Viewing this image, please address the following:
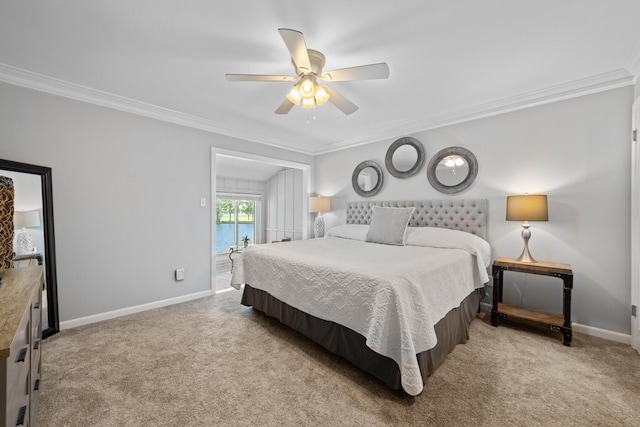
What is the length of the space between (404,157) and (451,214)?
107 cm

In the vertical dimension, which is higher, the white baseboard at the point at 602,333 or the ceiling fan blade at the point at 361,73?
the ceiling fan blade at the point at 361,73

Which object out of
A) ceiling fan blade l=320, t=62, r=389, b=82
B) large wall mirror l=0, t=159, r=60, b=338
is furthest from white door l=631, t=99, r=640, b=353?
large wall mirror l=0, t=159, r=60, b=338

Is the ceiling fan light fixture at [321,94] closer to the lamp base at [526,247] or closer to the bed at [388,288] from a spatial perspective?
the bed at [388,288]

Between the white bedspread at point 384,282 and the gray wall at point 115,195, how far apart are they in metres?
1.05

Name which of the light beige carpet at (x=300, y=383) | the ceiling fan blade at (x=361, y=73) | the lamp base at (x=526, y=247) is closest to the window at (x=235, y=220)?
the light beige carpet at (x=300, y=383)

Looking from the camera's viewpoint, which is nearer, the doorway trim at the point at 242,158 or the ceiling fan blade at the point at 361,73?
the ceiling fan blade at the point at 361,73

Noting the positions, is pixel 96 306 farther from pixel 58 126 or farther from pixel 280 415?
pixel 280 415

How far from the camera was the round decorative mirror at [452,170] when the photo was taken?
3.20 m

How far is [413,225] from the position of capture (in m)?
3.66

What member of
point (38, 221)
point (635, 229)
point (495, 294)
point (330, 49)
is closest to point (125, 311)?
point (38, 221)

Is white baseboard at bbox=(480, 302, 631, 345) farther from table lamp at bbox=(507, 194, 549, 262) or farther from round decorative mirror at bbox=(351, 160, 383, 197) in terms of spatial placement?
round decorative mirror at bbox=(351, 160, 383, 197)

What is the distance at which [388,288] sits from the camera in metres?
1.62

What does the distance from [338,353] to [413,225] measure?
2.24 metres

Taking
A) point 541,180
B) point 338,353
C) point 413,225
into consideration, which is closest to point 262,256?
point 338,353
